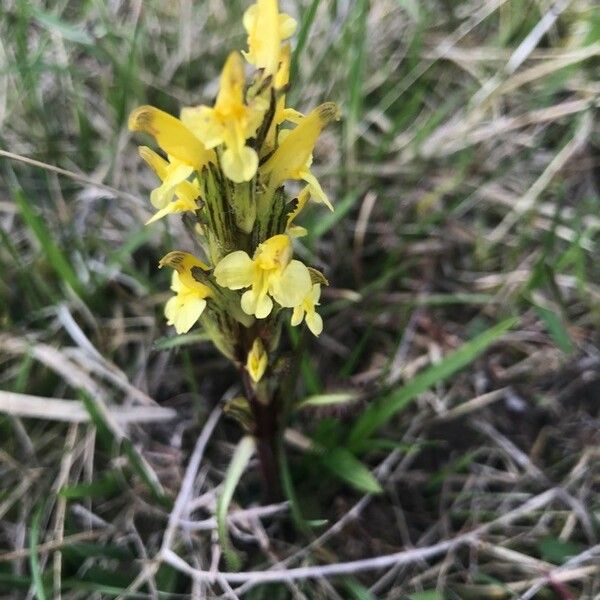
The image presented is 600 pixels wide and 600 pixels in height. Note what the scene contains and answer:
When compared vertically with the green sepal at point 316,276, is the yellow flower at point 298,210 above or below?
above

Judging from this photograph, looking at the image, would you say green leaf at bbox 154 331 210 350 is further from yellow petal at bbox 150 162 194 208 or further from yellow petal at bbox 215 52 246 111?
yellow petal at bbox 215 52 246 111

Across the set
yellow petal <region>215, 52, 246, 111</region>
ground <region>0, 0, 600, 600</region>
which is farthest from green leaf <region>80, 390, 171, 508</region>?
yellow petal <region>215, 52, 246, 111</region>

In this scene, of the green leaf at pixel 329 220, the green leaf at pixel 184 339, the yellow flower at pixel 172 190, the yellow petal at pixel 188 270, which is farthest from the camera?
the green leaf at pixel 329 220

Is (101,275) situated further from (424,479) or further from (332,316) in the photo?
(424,479)

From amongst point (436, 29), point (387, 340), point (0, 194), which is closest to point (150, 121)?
point (387, 340)

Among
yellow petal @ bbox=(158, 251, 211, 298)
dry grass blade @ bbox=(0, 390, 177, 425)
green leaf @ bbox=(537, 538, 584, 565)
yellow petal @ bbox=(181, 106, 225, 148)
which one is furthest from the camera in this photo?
dry grass blade @ bbox=(0, 390, 177, 425)

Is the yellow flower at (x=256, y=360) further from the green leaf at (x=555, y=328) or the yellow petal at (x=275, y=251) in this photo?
the green leaf at (x=555, y=328)

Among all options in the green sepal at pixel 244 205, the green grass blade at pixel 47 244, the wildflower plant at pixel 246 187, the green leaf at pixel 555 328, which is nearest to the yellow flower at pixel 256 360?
the wildflower plant at pixel 246 187
